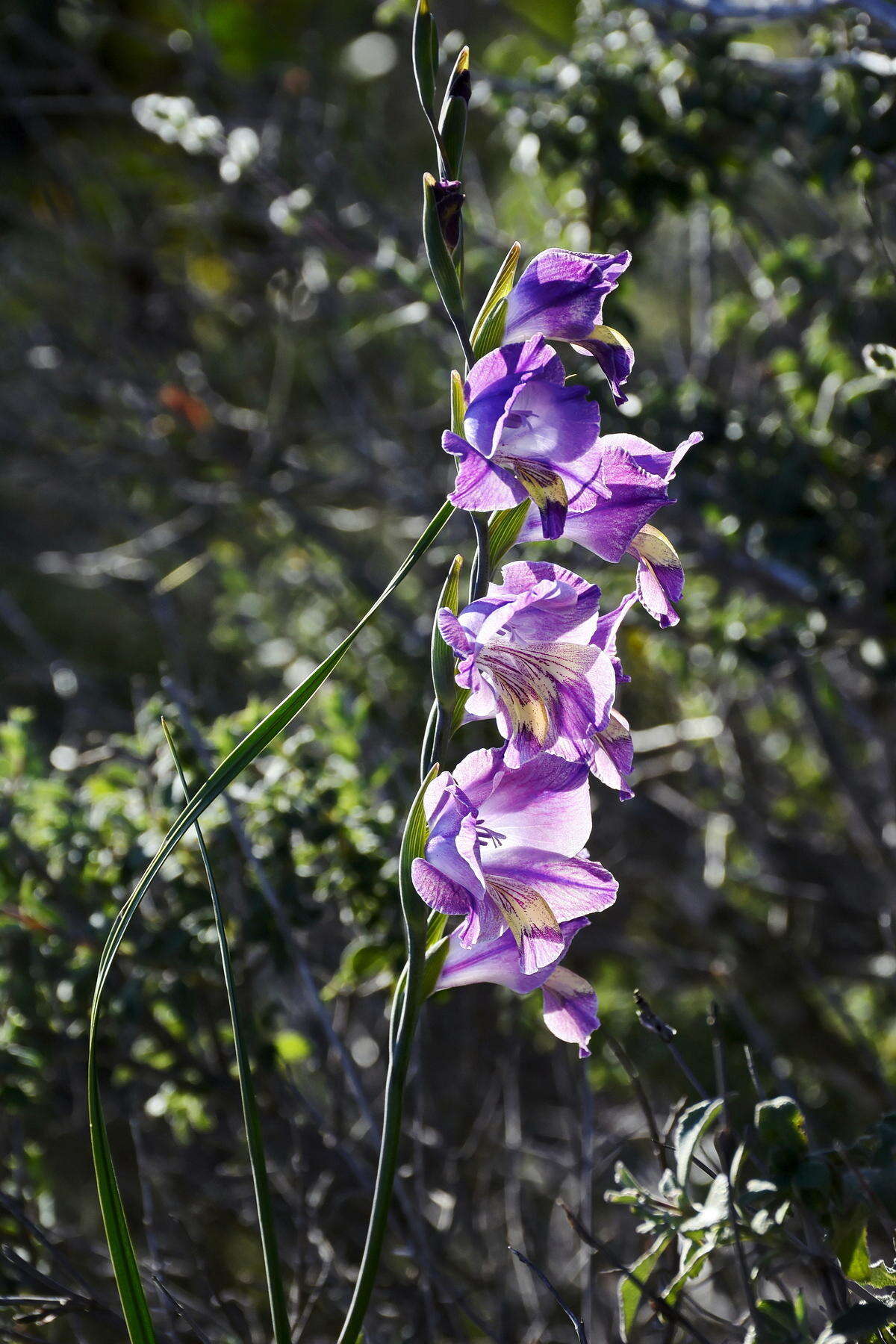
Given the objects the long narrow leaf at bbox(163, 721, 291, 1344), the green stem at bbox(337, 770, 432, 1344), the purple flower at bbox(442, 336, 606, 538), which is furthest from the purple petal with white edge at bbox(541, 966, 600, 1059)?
the purple flower at bbox(442, 336, 606, 538)

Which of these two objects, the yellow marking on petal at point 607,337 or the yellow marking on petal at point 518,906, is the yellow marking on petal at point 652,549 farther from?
the yellow marking on petal at point 518,906

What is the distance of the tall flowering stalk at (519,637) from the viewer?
62 centimetres

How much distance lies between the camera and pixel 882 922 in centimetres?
102

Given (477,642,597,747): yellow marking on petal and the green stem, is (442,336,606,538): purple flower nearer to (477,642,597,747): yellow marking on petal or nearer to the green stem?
(477,642,597,747): yellow marking on petal

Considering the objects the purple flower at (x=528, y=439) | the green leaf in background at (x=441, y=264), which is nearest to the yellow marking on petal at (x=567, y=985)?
the purple flower at (x=528, y=439)

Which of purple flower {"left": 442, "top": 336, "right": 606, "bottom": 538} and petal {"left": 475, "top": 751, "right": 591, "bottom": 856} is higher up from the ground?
purple flower {"left": 442, "top": 336, "right": 606, "bottom": 538}

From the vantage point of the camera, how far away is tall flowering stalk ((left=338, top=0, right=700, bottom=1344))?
0.62m

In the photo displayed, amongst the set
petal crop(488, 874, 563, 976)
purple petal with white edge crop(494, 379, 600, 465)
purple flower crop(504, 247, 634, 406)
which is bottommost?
petal crop(488, 874, 563, 976)

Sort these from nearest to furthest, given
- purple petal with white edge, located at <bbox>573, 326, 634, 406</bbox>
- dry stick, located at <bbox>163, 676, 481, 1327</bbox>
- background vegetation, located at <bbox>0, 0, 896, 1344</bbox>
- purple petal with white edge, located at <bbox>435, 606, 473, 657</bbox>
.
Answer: purple petal with white edge, located at <bbox>435, 606, 473, 657</bbox>
purple petal with white edge, located at <bbox>573, 326, 634, 406</bbox>
dry stick, located at <bbox>163, 676, 481, 1327</bbox>
background vegetation, located at <bbox>0, 0, 896, 1344</bbox>

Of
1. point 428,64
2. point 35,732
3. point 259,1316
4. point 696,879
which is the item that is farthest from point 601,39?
point 35,732

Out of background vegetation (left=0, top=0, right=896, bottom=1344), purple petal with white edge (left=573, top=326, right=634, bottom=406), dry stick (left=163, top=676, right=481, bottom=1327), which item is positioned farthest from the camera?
background vegetation (left=0, top=0, right=896, bottom=1344)

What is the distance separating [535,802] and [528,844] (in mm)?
28

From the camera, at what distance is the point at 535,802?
0.69 m

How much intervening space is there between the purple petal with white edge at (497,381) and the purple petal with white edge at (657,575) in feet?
0.51
